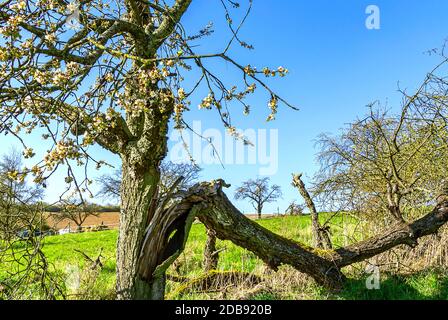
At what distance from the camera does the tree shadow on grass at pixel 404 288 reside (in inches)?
238

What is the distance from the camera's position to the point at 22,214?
5418 millimetres

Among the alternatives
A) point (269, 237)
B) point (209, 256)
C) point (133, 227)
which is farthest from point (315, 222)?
point (133, 227)

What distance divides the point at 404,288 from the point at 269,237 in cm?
227

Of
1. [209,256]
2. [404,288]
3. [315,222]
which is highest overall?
[315,222]

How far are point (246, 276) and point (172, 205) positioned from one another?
86.1 inches

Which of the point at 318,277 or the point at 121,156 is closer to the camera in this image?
the point at 121,156

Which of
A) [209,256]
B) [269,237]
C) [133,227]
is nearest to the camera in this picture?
[133,227]

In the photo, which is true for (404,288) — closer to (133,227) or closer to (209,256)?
(209,256)

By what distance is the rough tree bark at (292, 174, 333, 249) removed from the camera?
724cm

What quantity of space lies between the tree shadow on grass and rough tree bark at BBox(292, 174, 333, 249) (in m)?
0.79

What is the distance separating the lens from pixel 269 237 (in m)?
5.96

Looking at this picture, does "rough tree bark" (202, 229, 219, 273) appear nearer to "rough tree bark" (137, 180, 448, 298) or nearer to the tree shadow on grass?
"rough tree bark" (137, 180, 448, 298)
